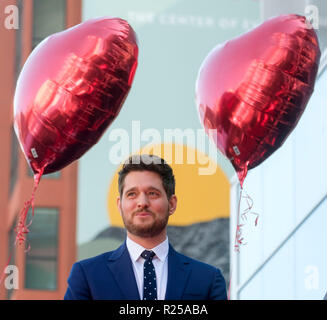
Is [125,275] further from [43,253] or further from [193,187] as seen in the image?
[43,253]

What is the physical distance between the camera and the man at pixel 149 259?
246 cm

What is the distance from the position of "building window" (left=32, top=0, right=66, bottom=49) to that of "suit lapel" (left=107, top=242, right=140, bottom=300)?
3.24m

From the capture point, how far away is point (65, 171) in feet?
20.7

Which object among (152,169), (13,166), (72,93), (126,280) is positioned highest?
(13,166)

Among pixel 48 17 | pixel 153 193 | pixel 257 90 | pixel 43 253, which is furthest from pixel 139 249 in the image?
pixel 43 253

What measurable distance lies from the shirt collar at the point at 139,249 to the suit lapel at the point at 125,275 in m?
0.02

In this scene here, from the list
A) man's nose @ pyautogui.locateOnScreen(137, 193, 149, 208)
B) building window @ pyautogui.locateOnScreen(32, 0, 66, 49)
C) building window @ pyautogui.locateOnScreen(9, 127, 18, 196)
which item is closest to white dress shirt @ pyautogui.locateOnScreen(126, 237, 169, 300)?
man's nose @ pyautogui.locateOnScreen(137, 193, 149, 208)

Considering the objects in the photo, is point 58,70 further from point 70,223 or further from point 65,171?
point 70,223

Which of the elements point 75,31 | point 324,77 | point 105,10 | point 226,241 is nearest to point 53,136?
point 75,31

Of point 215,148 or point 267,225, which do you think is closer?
point 215,148

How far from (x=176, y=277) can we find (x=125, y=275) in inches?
5.7

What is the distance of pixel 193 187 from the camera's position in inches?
179

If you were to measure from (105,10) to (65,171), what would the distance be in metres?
2.08

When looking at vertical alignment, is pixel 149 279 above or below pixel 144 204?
below
